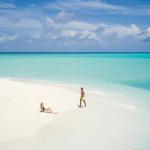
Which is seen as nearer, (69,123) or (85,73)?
(69,123)

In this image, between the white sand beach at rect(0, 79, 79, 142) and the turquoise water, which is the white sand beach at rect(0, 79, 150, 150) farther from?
the turquoise water

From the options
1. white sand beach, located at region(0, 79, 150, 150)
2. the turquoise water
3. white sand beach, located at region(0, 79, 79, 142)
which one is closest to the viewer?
white sand beach, located at region(0, 79, 150, 150)

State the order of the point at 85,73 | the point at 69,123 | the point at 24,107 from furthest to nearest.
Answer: the point at 85,73, the point at 24,107, the point at 69,123

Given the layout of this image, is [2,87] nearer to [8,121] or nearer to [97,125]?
[8,121]

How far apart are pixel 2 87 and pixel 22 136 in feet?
29.3

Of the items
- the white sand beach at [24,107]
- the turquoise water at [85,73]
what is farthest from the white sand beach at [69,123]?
the turquoise water at [85,73]

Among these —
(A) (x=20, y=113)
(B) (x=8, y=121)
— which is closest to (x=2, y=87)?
(A) (x=20, y=113)

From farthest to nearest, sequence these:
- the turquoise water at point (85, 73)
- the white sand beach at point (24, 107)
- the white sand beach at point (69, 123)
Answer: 1. the turquoise water at point (85, 73)
2. the white sand beach at point (24, 107)
3. the white sand beach at point (69, 123)

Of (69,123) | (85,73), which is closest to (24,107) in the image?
(69,123)

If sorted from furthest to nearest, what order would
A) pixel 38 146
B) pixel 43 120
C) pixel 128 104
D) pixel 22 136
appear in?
pixel 128 104 → pixel 43 120 → pixel 22 136 → pixel 38 146

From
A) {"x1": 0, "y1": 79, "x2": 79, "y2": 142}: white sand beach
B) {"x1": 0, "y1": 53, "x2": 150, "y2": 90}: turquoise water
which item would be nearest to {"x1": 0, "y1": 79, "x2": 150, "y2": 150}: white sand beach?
{"x1": 0, "y1": 79, "x2": 79, "y2": 142}: white sand beach

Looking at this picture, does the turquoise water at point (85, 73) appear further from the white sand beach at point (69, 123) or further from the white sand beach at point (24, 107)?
the white sand beach at point (69, 123)

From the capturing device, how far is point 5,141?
8.85 meters

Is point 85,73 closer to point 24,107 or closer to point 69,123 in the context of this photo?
point 24,107
